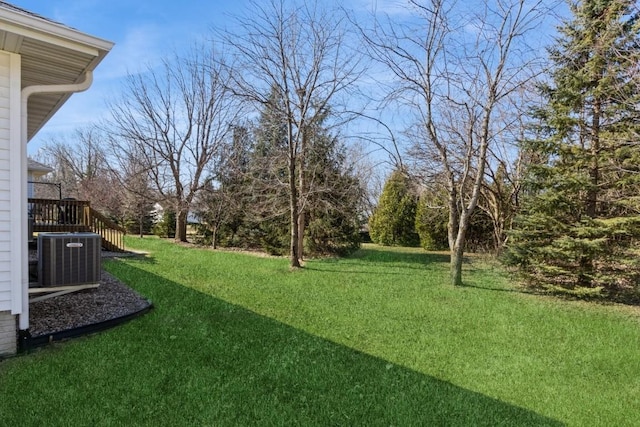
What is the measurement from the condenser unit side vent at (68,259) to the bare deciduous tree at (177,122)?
44.3 feet

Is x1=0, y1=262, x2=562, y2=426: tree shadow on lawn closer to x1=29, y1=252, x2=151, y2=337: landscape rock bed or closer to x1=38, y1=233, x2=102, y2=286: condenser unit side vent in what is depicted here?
x1=29, y1=252, x2=151, y2=337: landscape rock bed

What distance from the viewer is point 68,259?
4773 mm

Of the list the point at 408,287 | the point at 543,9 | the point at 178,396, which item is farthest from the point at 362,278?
the point at 543,9

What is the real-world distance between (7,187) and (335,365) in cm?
355

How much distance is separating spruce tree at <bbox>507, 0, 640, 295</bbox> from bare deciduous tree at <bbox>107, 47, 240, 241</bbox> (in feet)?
44.9

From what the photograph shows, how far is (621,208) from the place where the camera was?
780 cm

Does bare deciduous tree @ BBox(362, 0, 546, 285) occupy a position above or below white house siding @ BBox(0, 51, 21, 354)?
above

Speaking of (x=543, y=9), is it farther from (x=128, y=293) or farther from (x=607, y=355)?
(x=128, y=293)

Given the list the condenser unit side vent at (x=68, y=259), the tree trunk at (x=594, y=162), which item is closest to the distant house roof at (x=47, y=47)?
the condenser unit side vent at (x=68, y=259)

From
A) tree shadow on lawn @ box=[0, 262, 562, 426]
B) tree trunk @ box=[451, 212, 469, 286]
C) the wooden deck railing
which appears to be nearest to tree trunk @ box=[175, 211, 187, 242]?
the wooden deck railing

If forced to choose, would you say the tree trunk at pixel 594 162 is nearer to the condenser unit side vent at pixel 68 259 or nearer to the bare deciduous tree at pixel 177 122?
the condenser unit side vent at pixel 68 259

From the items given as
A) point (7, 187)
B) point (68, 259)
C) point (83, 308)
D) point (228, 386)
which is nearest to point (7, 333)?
point (68, 259)

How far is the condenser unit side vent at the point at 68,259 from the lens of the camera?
457cm

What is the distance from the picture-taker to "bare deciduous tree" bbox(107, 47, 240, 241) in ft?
60.5
